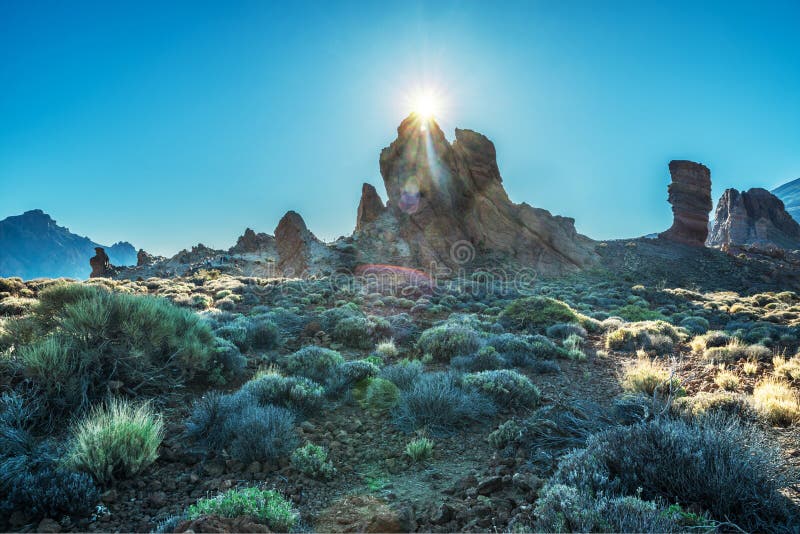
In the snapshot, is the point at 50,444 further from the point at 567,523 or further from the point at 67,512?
the point at 567,523

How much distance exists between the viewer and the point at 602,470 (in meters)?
2.91

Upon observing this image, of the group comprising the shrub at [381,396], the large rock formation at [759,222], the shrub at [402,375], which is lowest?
the shrub at [381,396]

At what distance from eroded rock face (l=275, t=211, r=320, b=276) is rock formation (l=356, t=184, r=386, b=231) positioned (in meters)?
7.67

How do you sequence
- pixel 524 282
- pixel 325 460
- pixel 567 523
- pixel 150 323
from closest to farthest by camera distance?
pixel 567 523
pixel 325 460
pixel 150 323
pixel 524 282

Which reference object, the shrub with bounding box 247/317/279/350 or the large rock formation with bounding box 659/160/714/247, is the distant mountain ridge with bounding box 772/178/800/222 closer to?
the large rock formation with bounding box 659/160/714/247

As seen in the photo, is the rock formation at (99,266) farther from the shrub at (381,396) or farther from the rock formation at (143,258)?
the shrub at (381,396)

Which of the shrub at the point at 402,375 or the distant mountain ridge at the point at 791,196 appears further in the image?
the distant mountain ridge at the point at 791,196

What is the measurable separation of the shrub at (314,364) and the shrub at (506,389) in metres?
2.83

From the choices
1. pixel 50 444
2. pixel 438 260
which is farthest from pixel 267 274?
pixel 50 444

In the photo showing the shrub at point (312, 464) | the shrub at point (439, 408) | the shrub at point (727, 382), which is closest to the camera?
the shrub at point (312, 464)

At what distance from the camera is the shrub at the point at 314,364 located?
7328 millimetres

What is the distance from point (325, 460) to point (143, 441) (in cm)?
196

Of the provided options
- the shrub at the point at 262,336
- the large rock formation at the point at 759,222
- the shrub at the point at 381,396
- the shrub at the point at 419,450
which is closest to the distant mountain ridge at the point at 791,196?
the large rock formation at the point at 759,222

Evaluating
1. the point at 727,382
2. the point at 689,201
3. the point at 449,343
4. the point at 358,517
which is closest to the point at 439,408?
the point at 358,517
